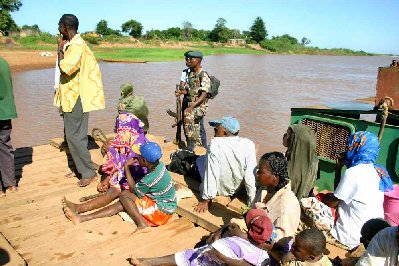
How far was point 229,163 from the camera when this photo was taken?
141 inches

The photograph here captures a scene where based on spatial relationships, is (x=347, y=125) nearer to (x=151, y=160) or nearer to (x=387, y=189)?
(x=387, y=189)

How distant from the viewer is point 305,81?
23516 millimetres

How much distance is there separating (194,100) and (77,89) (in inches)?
76.2

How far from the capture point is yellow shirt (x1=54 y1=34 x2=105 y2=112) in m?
4.00

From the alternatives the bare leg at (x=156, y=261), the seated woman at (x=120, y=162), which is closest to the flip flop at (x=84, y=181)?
the seated woman at (x=120, y=162)

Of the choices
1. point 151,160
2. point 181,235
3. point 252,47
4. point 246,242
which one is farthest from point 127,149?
point 252,47

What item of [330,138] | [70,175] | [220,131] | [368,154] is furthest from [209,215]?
[330,138]

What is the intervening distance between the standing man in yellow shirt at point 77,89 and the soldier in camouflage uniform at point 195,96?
1588mm

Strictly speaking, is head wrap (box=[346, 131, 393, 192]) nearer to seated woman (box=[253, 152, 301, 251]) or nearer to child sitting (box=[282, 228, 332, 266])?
seated woman (box=[253, 152, 301, 251])

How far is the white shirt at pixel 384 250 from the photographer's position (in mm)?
2172

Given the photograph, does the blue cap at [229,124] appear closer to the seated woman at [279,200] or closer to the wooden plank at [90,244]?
the seated woman at [279,200]

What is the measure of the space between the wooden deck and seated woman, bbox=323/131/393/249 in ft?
0.62

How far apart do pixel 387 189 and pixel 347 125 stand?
1.80m

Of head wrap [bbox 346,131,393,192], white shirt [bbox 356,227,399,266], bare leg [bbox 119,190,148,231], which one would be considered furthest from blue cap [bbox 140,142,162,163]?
white shirt [bbox 356,227,399,266]
